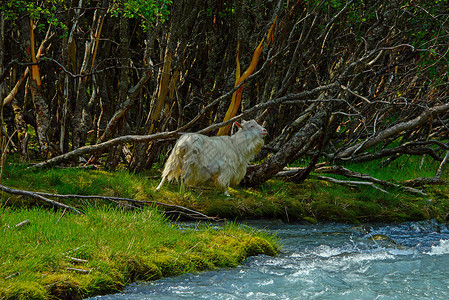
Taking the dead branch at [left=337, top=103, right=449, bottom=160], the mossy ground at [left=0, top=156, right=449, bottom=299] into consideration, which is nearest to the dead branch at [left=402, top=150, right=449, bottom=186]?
the mossy ground at [left=0, top=156, right=449, bottom=299]

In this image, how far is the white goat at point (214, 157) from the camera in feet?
26.4

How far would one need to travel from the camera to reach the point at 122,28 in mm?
9031

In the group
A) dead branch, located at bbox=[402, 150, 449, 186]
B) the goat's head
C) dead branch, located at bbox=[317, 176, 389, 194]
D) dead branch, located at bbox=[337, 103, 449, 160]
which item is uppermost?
dead branch, located at bbox=[337, 103, 449, 160]

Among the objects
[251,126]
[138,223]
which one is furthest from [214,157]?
[138,223]

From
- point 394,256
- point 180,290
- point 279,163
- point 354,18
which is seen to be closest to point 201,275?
point 180,290

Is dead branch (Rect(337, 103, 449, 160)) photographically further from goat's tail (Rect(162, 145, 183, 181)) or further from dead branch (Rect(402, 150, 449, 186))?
goat's tail (Rect(162, 145, 183, 181))

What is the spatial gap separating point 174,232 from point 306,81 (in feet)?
23.7

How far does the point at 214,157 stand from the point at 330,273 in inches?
149

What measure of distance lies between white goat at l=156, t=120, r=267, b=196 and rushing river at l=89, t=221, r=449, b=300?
1728 millimetres

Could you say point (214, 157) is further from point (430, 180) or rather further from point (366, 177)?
point (430, 180)

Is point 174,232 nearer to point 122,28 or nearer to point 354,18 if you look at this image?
point 122,28

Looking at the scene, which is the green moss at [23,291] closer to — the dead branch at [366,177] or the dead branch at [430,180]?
the dead branch at [366,177]

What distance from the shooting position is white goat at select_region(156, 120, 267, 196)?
8.04 metres

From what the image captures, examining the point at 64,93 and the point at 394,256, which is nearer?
the point at 394,256
